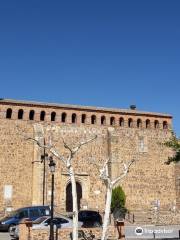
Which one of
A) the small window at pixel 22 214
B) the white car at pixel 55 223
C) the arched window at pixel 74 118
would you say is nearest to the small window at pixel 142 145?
the arched window at pixel 74 118

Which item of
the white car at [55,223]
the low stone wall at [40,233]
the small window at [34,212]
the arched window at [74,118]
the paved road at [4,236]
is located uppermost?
the arched window at [74,118]

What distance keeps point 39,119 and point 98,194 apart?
9178 mm

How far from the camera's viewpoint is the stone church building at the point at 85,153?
1379 inches

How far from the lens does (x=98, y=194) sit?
36.9m

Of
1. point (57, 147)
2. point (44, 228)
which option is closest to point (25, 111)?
point (57, 147)

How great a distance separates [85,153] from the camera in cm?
3756

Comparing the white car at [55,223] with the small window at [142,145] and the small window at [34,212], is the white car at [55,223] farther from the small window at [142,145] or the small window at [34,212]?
the small window at [142,145]

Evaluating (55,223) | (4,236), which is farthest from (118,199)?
(55,223)

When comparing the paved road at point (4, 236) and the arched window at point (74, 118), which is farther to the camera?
the arched window at point (74, 118)

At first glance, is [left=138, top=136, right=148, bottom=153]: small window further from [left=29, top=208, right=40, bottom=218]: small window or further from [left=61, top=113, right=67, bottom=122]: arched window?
[left=29, top=208, right=40, bottom=218]: small window

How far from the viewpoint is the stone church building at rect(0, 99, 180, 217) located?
35.0 metres

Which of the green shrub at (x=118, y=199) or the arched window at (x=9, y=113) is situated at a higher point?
the arched window at (x=9, y=113)

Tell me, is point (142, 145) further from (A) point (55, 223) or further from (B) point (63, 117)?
(A) point (55, 223)

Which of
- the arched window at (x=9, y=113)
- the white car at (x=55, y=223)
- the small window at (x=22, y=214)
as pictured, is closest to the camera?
the white car at (x=55, y=223)
